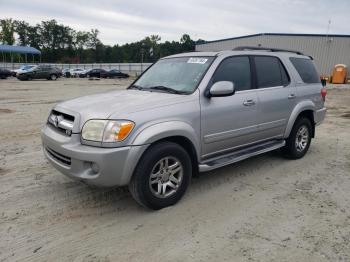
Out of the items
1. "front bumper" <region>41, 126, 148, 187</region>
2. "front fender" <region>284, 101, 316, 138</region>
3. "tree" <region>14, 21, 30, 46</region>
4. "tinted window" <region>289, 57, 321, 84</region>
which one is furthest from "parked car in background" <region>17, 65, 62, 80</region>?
"tree" <region>14, 21, 30, 46</region>

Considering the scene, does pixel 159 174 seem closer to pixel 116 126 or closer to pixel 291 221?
pixel 116 126

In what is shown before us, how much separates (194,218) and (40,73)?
109 ft

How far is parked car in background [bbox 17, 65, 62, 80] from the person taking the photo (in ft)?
107

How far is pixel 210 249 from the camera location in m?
3.22

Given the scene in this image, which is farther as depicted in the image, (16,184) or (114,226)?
(16,184)

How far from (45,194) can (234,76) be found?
2997 mm

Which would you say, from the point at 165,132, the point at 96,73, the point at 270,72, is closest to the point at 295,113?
the point at 270,72

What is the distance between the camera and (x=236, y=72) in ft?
16.0

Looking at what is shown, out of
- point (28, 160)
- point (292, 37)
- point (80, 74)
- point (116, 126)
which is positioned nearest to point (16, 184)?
point (28, 160)

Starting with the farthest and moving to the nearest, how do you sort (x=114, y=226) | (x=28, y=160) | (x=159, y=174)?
(x=28, y=160), (x=159, y=174), (x=114, y=226)

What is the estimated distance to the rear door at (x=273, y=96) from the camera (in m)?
5.15

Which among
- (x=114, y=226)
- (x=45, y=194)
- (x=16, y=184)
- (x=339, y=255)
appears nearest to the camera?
(x=339, y=255)

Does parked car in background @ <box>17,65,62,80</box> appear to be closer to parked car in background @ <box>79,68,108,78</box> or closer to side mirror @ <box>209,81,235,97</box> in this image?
parked car in background @ <box>79,68,108,78</box>

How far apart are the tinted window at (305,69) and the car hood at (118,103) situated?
2.80 meters
